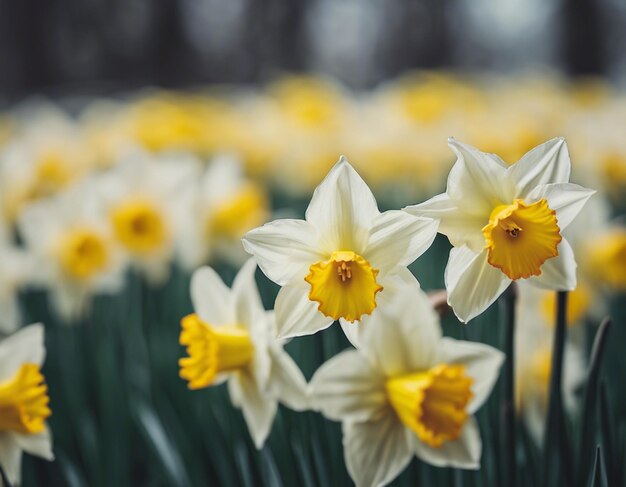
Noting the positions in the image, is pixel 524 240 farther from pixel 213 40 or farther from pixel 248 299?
pixel 213 40

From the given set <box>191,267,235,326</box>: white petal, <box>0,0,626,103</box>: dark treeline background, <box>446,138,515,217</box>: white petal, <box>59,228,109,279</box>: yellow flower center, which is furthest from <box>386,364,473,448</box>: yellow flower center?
<box>0,0,626,103</box>: dark treeline background

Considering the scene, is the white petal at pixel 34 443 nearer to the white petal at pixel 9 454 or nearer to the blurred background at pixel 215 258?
the white petal at pixel 9 454

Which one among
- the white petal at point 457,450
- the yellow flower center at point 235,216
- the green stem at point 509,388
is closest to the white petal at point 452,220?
the green stem at point 509,388

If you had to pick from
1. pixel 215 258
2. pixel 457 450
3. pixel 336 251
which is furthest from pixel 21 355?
pixel 215 258

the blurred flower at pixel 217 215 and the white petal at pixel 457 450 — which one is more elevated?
the blurred flower at pixel 217 215

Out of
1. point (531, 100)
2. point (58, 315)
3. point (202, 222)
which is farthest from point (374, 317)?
point (531, 100)

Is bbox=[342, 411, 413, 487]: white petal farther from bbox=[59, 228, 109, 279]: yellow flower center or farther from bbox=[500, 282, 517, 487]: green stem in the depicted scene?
bbox=[59, 228, 109, 279]: yellow flower center
